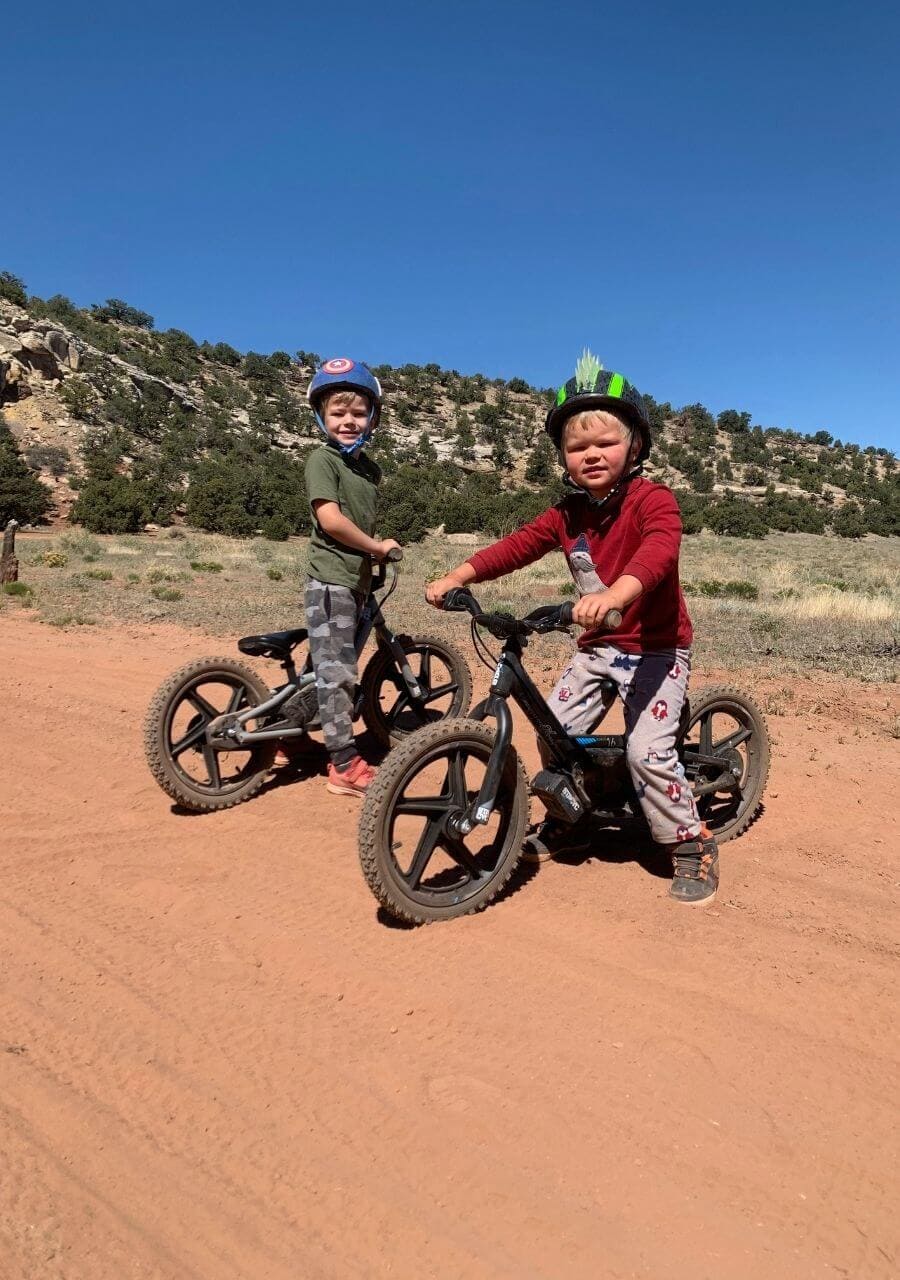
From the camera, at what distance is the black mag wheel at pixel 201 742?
3.96m

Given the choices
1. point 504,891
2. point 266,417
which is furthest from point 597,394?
point 266,417

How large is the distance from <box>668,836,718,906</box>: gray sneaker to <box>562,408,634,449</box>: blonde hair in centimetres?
181

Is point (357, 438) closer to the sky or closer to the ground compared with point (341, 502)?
closer to the sky

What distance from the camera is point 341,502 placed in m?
4.22

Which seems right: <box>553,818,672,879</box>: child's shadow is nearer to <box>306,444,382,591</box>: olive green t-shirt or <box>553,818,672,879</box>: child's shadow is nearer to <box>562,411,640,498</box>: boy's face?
<box>562,411,640,498</box>: boy's face

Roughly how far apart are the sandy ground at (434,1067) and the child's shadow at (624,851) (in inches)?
2.3

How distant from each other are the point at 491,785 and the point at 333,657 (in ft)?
5.19

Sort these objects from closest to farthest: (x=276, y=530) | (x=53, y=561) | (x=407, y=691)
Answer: (x=407, y=691), (x=53, y=561), (x=276, y=530)

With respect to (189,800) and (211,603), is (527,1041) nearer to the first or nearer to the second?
(189,800)

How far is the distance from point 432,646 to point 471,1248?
3795mm

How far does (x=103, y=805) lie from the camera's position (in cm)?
419

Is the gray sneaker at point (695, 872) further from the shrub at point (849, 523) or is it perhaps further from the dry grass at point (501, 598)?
the shrub at point (849, 523)

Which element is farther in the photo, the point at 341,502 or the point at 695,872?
the point at 341,502

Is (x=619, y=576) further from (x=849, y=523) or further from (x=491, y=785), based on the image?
(x=849, y=523)
